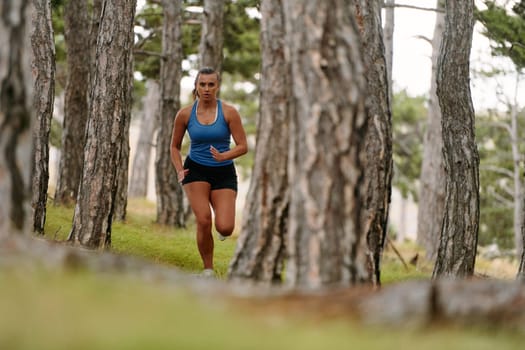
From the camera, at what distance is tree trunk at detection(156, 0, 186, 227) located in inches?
753

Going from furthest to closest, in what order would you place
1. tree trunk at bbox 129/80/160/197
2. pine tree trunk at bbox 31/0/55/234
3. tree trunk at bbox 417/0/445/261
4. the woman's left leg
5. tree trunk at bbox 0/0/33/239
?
1. tree trunk at bbox 129/80/160/197
2. tree trunk at bbox 417/0/445/261
3. pine tree trunk at bbox 31/0/55/234
4. the woman's left leg
5. tree trunk at bbox 0/0/33/239

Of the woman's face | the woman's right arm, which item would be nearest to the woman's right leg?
the woman's right arm

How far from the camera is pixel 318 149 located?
18.3ft

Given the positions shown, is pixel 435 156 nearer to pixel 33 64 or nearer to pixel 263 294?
pixel 33 64

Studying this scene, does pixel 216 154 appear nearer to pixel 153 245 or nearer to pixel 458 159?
pixel 458 159

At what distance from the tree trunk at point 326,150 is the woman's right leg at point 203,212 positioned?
3.71 meters

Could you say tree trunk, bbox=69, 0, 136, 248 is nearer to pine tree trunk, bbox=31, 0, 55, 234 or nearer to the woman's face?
pine tree trunk, bbox=31, 0, 55, 234

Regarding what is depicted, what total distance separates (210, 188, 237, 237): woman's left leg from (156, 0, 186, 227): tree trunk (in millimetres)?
9533

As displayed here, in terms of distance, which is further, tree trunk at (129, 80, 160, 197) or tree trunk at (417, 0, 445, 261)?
tree trunk at (129, 80, 160, 197)

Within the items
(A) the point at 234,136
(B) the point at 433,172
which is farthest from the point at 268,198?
(B) the point at 433,172

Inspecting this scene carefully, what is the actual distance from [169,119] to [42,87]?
7750 millimetres

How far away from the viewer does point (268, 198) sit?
21.5ft

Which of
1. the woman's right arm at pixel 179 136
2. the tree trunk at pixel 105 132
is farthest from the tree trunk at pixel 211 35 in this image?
the woman's right arm at pixel 179 136

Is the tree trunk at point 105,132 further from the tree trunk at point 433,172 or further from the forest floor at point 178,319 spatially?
the tree trunk at point 433,172
